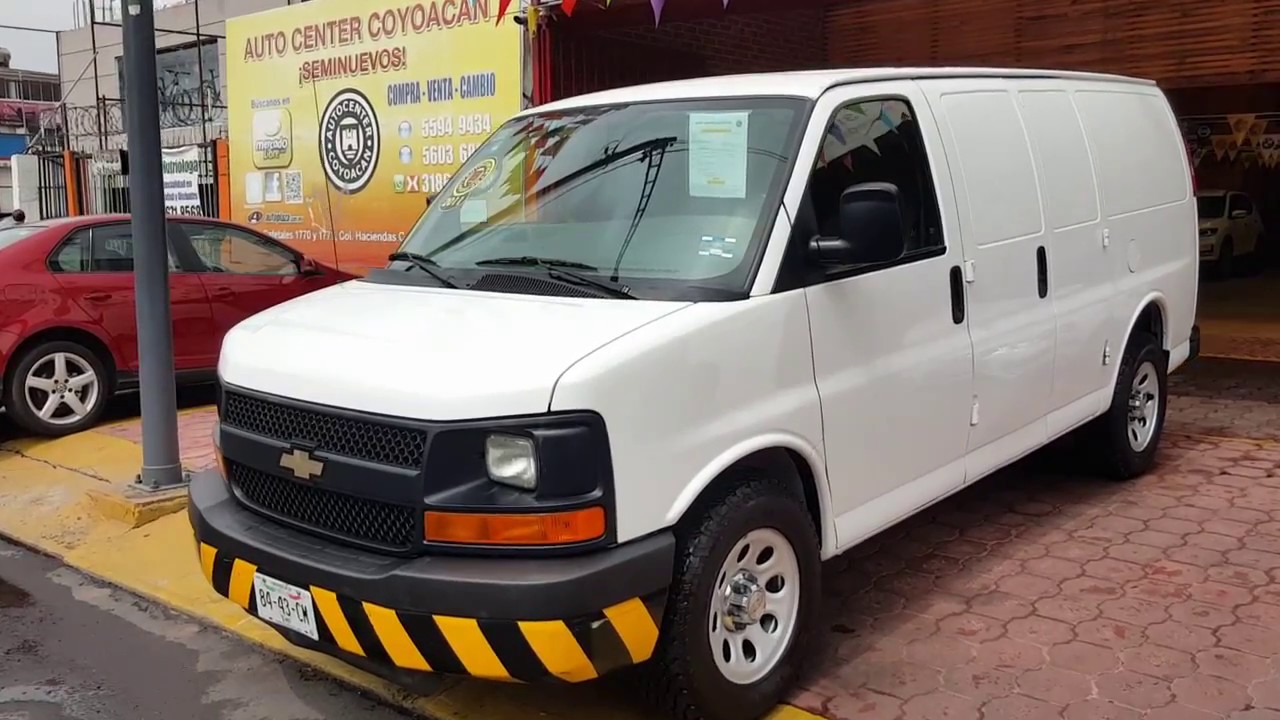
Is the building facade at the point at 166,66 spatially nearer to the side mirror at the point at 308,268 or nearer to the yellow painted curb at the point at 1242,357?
the side mirror at the point at 308,268

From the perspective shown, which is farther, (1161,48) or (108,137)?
(108,137)

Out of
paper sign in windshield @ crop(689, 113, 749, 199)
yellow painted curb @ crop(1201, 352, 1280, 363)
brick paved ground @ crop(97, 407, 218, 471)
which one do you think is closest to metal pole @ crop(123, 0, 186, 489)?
brick paved ground @ crop(97, 407, 218, 471)

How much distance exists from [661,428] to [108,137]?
16.7m

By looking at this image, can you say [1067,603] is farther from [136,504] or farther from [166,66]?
[166,66]

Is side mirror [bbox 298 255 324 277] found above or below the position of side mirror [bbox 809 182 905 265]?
below

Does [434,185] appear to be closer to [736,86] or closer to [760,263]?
[736,86]

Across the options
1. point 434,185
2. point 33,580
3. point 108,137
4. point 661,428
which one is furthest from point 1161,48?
point 108,137

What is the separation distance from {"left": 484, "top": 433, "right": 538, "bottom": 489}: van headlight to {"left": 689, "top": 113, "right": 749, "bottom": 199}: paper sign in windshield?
1266 millimetres

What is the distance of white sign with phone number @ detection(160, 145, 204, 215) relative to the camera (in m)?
13.3

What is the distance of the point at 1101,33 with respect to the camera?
35.7 feet

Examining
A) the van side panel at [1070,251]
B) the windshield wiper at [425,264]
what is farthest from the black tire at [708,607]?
the van side panel at [1070,251]

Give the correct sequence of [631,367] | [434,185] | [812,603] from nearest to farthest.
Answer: [631,367] → [812,603] → [434,185]

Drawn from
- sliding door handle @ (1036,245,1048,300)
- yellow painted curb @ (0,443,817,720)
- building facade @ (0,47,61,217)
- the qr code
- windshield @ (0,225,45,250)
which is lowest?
yellow painted curb @ (0,443,817,720)

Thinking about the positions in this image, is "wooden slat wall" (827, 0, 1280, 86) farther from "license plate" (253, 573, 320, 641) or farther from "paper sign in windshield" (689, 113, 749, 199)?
"license plate" (253, 573, 320, 641)
